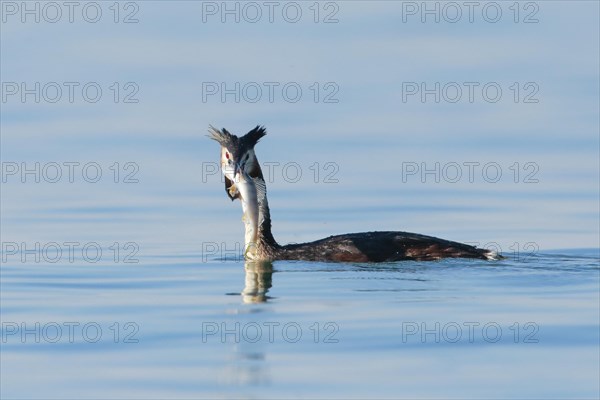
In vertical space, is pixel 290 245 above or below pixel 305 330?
above

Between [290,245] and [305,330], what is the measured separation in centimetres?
616

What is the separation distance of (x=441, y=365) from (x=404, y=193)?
14.6 meters

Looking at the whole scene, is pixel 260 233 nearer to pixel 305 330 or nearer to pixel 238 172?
pixel 238 172

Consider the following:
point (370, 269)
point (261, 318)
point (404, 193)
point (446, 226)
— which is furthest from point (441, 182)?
point (261, 318)

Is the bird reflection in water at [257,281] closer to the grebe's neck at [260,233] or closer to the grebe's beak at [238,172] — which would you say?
the grebe's neck at [260,233]

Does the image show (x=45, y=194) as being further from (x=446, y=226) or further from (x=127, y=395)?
(x=127, y=395)

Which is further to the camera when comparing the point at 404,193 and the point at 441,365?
the point at 404,193

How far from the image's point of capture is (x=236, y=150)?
941 inches

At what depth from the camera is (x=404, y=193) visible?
31.0 meters

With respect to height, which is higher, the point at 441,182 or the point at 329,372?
the point at 441,182

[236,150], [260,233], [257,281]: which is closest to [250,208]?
[260,233]

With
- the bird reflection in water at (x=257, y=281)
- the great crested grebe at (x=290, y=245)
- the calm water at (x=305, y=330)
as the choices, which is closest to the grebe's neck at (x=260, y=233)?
the great crested grebe at (x=290, y=245)

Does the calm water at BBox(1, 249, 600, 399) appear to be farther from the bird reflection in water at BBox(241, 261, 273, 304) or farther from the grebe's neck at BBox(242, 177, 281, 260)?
the grebe's neck at BBox(242, 177, 281, 260)

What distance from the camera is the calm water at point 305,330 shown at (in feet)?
52.0
